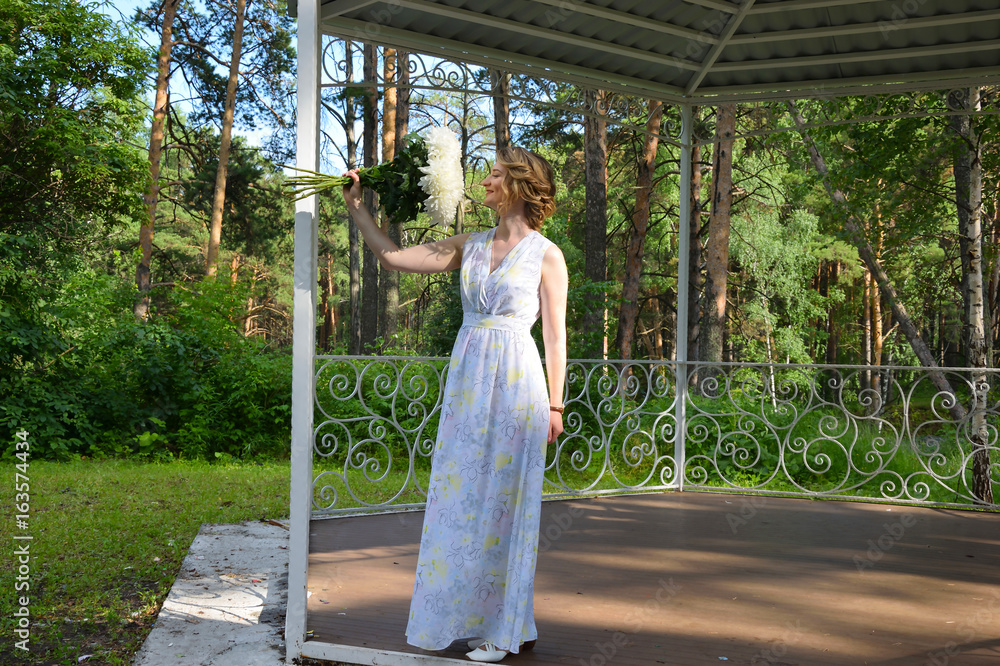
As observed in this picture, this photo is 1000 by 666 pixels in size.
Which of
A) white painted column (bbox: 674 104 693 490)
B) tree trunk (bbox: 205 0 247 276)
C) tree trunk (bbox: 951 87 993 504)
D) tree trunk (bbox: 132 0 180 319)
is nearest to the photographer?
white painted column (bbox: 674 104 693 490)

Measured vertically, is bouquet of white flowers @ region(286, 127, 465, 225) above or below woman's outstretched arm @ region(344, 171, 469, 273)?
above

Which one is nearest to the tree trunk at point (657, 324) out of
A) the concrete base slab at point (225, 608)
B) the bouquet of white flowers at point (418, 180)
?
the concrete base slab at point (225, 608)

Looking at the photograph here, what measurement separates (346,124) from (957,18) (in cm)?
1734

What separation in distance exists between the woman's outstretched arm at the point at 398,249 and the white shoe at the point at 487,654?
1.43 meters

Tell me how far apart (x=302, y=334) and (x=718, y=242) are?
1007cm

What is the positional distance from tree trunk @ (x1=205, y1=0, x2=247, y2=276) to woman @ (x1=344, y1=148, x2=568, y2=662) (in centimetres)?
1531

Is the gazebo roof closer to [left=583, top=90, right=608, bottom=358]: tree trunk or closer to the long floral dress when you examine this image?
the long floral dress

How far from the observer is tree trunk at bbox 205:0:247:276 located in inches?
671

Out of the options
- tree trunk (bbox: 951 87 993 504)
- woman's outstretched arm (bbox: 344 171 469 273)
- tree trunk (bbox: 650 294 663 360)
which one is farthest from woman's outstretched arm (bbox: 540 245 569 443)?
tree trunk (bbox: 650 294 663 360)

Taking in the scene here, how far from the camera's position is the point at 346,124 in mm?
20266

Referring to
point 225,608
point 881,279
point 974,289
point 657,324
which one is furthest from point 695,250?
point 225,608

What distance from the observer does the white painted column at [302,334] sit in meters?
2.98

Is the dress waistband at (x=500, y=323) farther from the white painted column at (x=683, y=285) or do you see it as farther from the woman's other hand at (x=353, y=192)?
the white painted column at (x=683, y=285)

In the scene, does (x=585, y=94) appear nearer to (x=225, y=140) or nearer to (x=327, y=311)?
(x=225, y=140)
